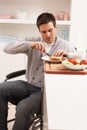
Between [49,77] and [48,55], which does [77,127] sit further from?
[48,55]

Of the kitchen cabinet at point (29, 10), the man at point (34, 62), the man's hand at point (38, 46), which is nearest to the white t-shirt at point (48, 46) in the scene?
the man at point (34, 62)

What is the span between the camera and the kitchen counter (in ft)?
3.43

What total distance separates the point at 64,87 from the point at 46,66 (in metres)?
0.49

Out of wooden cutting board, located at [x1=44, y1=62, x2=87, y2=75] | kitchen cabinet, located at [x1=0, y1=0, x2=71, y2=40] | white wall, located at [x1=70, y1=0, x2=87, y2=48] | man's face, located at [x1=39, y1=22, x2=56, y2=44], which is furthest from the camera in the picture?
kitchen cabinet, located at [x1=0, y1=0, x2=71, y2=40]

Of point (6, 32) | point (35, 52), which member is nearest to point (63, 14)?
point (6, 32)

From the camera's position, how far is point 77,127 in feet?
3.32

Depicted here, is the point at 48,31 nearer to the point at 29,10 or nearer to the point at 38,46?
the point at 38,46

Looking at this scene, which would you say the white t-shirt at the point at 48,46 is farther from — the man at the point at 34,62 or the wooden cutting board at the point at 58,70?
the wooden cutting board at the point at 58,70

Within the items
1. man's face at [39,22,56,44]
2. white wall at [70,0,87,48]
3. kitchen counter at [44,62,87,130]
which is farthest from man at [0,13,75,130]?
white wall at [70,0,87,48]

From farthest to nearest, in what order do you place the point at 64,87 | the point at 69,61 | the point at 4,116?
the point at 4,116 → the point at 69,61 → the point at 64,87

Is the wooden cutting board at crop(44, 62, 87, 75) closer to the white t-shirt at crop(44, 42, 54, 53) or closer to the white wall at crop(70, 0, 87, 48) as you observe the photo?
the white t-shirt at crop(44, 42, 54, 53)

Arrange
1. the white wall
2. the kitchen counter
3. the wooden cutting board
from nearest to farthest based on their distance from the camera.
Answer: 1. the kitchen counter
2. the wooden cutting board
3. the white wall

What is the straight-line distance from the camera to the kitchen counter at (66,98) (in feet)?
3.43

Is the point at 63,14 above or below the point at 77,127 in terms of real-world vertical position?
above
